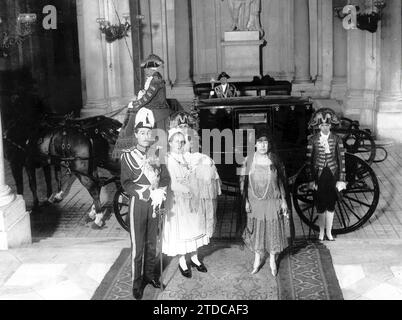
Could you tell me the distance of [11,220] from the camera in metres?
8.45

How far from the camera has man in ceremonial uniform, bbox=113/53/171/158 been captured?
10117 mm

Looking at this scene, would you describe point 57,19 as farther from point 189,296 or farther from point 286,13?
point 189,296

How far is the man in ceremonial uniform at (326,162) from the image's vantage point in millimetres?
8531

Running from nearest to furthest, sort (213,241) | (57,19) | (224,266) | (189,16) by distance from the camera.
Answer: (224,266) < (213,241) < (57,19) < (189,16)

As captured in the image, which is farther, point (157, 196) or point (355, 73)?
point (355, 73)

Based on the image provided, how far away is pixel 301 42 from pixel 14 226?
47.1ft

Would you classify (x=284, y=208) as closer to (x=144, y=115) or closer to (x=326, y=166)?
(x=326, y=166)

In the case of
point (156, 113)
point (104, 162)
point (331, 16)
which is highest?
point (331, 16)

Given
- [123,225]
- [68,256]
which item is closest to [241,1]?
[123,225]

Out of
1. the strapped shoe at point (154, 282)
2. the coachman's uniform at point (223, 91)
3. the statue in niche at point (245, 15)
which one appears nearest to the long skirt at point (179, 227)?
the strapped shoe at point (154, 282)

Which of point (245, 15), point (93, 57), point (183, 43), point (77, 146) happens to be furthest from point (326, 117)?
point (183, 43)

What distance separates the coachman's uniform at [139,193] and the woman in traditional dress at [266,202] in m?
1.09

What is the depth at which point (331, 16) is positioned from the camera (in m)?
20.3
